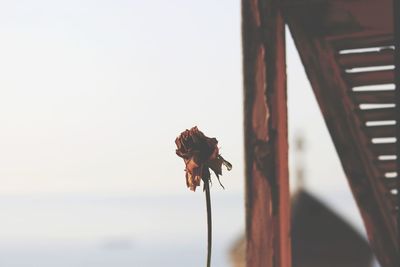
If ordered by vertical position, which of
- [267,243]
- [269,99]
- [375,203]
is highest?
[269,99]

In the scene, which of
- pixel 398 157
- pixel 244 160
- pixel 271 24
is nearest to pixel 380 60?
pixel 271 24

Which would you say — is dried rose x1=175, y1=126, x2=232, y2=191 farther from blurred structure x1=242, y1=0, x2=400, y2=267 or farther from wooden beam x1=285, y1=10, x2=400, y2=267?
wooden beam x1=285, y1=10, x2=400, y2=267

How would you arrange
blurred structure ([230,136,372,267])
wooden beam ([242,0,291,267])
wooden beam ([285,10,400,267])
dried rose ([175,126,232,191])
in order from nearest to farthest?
dried rose ([175,126,232,191]), wooden beam ([242,0,291,267]), wooden beam ([285,10,400,267]), blurred structure ([230,136,372,267])

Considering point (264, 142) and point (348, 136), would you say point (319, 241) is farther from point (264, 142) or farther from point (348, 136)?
point (264, 142)

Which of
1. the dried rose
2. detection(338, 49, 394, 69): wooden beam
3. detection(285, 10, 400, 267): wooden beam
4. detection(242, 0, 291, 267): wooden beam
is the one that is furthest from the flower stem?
detection(338, 49, 394, 69): wooden beam

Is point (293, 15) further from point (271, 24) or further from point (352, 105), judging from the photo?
point (352, 105)

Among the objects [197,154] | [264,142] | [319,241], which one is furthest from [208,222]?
[319,241]

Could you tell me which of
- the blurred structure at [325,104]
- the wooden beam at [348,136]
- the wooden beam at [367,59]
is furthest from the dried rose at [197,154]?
the wooden beam at [367,59]
